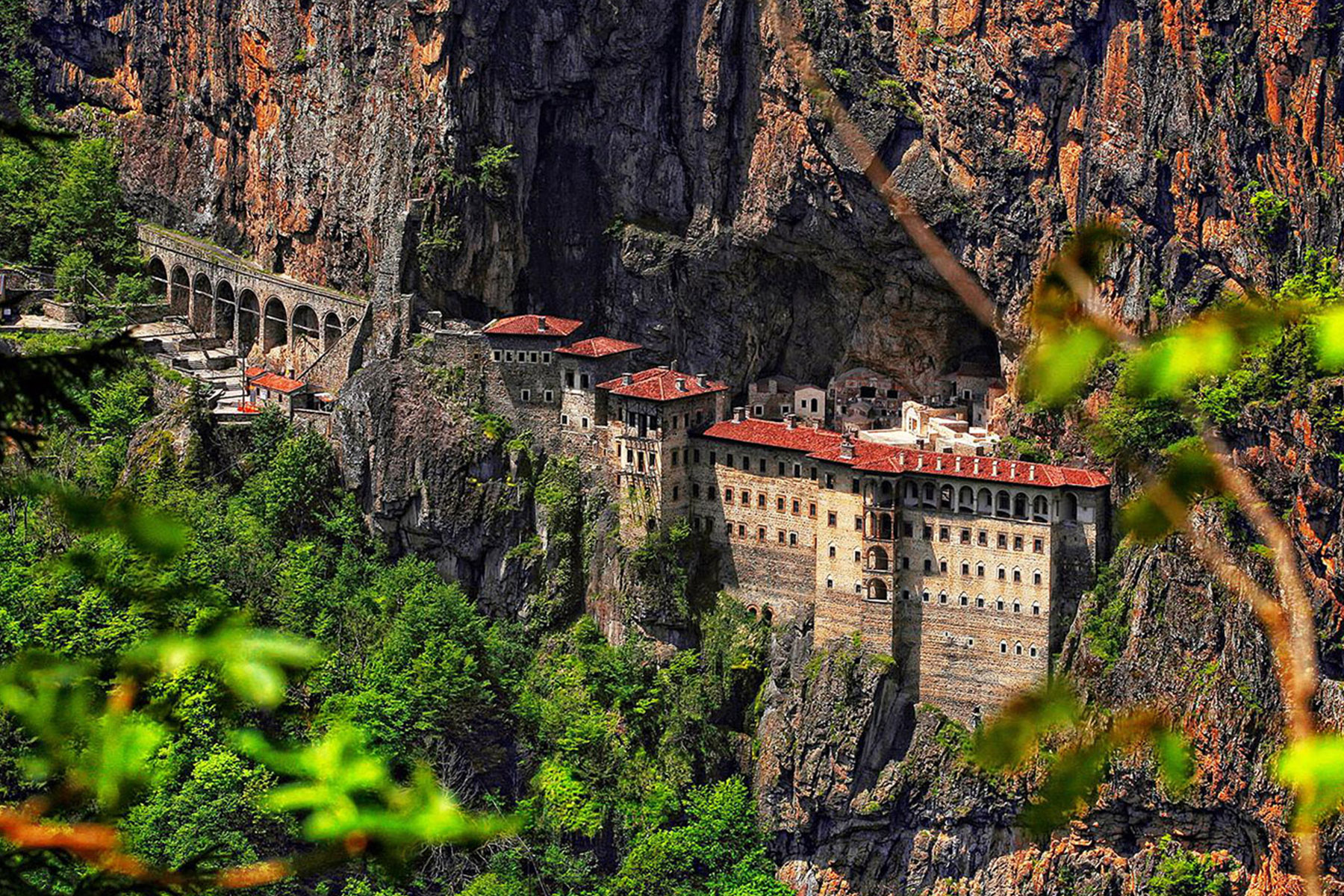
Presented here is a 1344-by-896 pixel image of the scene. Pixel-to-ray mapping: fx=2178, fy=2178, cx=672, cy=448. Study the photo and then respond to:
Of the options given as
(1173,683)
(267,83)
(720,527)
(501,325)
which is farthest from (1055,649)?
(267,83)

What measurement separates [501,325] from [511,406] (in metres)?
2.20

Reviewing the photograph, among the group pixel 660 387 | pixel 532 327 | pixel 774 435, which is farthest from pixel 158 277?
pixel 774 435

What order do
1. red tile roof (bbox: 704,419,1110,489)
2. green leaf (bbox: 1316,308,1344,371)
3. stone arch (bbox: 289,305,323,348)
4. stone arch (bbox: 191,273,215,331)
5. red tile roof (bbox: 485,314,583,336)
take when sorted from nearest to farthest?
green leaf (bbox: 1316,308,1344,371), red tile roof (bbox: 704,419,1110,489), red tile roof (bbox: 485,314,583,336), stone arch (bbox: 289,305,323,348), stone arch (bbox: 191,273,215,331)

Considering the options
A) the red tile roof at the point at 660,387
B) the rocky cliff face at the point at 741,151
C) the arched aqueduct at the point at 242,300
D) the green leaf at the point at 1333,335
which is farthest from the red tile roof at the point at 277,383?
the green leaf at the point at 1333,335

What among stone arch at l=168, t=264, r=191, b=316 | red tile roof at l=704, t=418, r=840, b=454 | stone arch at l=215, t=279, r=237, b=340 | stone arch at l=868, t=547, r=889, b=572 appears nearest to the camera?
stone arch at l=868, t=547, r=889, b=572

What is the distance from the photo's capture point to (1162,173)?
166ft

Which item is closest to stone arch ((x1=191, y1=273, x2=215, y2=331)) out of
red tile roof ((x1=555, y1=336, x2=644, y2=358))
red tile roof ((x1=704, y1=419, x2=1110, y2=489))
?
red tile roof ((x1=555, y1=336, x2=644, y2=358))

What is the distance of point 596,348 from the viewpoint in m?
57.0

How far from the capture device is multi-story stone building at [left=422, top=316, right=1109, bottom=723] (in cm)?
4956

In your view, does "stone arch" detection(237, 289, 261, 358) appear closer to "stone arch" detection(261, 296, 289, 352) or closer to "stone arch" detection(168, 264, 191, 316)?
"stone arch" detection(261, 296, 289, 352)

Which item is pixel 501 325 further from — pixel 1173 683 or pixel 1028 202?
pixel 1173 683

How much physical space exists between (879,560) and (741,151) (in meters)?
13.8

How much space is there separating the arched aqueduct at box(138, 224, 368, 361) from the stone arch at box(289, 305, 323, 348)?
0.02m

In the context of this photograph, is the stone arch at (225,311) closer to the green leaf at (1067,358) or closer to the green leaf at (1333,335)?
the green leaf at (1067,358)
